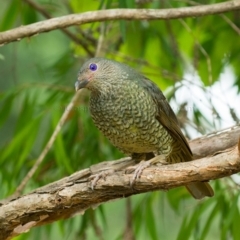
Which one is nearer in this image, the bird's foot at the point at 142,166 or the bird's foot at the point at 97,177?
the bird's foot at the point at 142,166

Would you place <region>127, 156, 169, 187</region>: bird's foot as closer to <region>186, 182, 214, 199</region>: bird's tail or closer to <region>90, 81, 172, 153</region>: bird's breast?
<region>90, 81, 172, 153</region>: bird's breast

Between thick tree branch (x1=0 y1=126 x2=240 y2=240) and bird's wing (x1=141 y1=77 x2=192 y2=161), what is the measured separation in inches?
18.5

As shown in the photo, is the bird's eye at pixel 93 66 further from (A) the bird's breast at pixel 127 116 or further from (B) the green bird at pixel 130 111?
(A) the bird's breast at pixel 127 116

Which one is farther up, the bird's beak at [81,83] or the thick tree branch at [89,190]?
the bird's beak at [81,83]

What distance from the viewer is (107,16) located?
132 inches

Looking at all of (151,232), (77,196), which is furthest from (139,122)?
(151,232)

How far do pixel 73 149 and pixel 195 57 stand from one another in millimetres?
1079

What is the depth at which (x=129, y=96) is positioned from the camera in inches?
140

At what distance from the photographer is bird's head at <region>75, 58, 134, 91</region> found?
11.5 feet

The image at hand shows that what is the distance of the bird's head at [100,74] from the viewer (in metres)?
3.51

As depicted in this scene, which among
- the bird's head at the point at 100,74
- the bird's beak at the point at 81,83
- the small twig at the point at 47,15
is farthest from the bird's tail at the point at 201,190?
the small twig at the point at 47,15

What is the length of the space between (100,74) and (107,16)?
1.19 ft

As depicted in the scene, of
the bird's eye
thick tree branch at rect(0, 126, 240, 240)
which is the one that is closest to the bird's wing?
the bird's eye

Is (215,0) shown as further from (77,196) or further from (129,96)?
(77,196)
